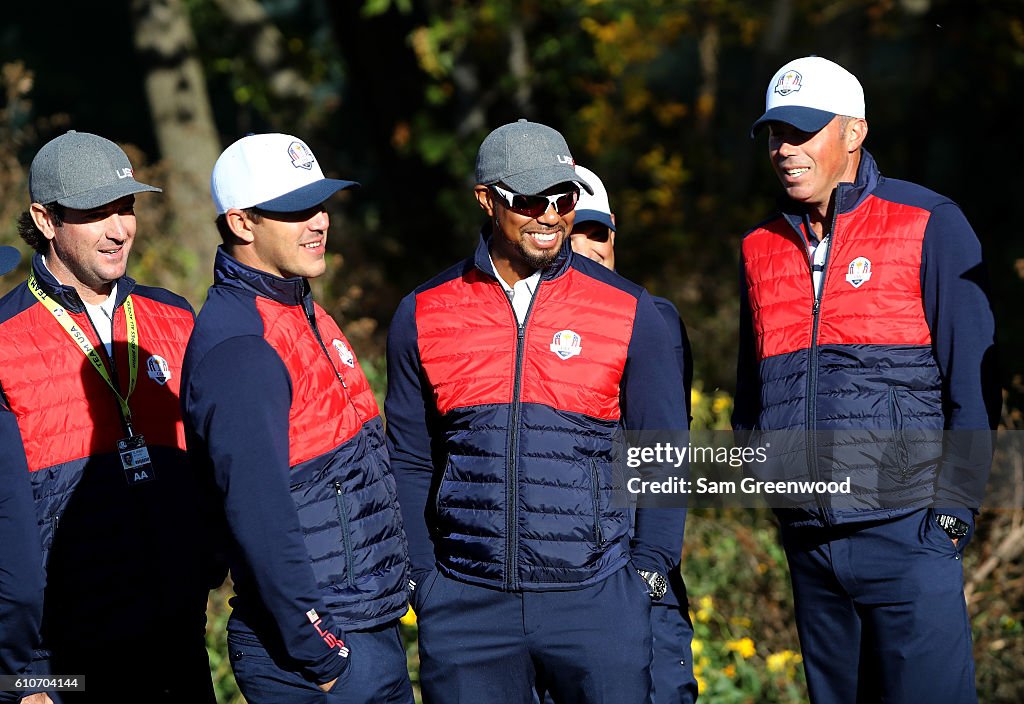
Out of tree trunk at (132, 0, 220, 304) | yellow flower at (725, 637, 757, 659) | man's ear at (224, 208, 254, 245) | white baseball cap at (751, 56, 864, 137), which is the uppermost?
tree trunk at (132, 0, 220, 304)

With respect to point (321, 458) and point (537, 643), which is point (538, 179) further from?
point (537, 643)

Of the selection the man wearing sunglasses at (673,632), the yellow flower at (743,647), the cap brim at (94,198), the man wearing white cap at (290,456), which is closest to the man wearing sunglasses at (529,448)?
the man wearing white cap at (290,456)

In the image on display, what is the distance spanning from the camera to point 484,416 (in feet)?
11.7

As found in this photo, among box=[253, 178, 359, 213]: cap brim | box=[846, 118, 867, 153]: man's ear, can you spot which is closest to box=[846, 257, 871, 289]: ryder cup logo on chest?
box=[846, 118, 867, 153]: man's ear

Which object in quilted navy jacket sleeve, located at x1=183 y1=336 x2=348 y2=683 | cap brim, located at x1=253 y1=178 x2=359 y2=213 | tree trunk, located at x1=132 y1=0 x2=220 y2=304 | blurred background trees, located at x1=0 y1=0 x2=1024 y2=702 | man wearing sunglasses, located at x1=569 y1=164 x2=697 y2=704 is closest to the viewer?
quilted navy jacket sleeve, located at x1=183 y1=336 x2=348 y2=683

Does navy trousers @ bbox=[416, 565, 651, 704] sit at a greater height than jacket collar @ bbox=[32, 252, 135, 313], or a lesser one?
lesser

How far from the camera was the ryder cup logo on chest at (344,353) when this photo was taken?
3512 millimetres

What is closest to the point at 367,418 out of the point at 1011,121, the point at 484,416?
the point at 484,416

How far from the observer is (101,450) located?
3.67 m

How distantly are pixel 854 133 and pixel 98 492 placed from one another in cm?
278

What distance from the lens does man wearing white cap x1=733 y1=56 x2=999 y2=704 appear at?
3779 mm

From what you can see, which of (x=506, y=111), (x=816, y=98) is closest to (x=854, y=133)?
(x=816, y=98)

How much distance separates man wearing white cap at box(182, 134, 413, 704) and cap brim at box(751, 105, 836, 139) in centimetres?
151

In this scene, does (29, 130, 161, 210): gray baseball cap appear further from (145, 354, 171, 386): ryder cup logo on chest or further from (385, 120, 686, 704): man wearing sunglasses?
(385, 120, 686, 704): man wearing sunglasses
